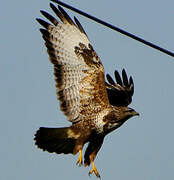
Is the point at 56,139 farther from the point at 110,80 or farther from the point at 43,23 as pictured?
the point at 110,80

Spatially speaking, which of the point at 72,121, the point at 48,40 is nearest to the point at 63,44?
the point at 48,40

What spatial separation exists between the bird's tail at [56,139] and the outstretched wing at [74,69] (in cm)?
33

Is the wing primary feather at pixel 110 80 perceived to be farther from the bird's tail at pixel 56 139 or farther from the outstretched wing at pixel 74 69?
the bird's tail at pixel 56 139

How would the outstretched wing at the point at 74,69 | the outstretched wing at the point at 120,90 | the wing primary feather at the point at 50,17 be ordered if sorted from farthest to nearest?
the outstretched wing at the point at 120,90
the wing primary feather at the point at 50,17
the outstretched wing at the point at 74,69

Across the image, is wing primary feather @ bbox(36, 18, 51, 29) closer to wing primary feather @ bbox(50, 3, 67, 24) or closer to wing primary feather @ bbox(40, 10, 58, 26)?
wing primary feather @ bbox(40, 10, 58, 26)

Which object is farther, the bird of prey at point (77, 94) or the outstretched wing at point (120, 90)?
the outstretched wing at point (120, 90)

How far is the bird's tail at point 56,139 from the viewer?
34.3 feet

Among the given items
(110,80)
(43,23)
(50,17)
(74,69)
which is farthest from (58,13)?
(110,80)

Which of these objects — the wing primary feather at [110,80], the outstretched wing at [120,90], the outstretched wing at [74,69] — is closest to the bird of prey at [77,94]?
the outstretched wing at [74,69]

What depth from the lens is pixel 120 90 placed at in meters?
12.5

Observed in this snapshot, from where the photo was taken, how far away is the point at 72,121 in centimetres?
A: 1080

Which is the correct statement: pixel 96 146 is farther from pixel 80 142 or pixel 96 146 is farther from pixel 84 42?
pixel 84 42

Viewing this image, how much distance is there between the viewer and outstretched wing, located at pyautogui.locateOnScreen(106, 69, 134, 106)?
1217cm

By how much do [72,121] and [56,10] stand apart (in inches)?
85.5
